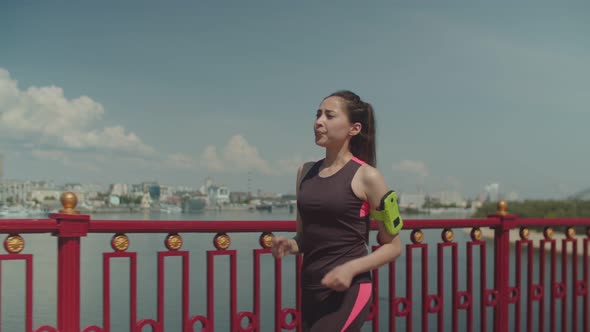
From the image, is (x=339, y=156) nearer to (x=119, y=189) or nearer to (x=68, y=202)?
(x=68, y=202)

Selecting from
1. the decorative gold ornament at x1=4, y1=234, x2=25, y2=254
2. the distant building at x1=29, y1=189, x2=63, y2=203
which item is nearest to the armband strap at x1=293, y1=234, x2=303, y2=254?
the decorative gold ornament at x1=4, y1=234, x2=25, y2=254

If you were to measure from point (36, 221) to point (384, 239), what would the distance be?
5.05ft

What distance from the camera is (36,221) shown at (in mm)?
2479

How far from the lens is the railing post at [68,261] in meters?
2.53

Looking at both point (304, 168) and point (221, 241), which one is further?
point (221, 241)

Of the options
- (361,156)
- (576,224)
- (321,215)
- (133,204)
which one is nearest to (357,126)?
(361,156)

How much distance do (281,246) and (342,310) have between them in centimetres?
30

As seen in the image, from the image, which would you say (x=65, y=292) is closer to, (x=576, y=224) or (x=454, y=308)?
(x=454, y=308)

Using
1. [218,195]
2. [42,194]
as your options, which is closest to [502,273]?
[42,194]

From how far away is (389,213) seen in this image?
184cm

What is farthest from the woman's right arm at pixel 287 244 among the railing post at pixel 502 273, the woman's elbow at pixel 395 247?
the railing post at pixel 502 273

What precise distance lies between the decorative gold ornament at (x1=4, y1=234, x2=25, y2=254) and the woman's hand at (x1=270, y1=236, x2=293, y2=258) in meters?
1.24

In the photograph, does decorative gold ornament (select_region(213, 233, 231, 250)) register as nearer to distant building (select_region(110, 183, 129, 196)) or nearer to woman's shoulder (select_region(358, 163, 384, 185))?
woman's shoulder (select_region(358, 163, 384, 185))

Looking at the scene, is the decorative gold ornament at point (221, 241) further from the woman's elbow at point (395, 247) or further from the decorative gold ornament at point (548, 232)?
the decorative gold ornament at point (548, 232)
